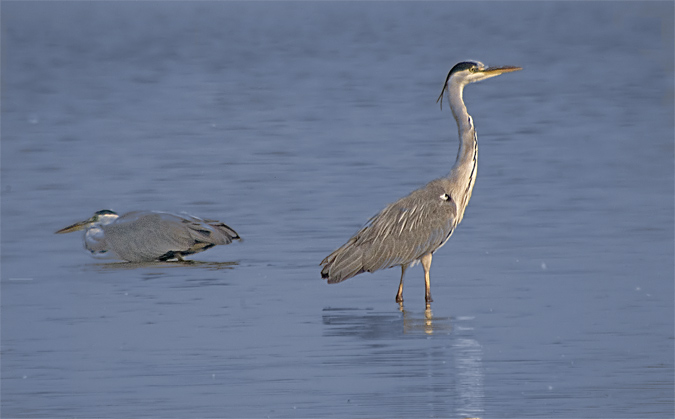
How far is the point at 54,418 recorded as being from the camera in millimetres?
6805

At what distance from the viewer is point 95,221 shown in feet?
37.3

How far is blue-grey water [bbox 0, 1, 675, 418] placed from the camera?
721 cm

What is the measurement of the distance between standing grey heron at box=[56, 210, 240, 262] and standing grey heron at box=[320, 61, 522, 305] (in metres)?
1.53

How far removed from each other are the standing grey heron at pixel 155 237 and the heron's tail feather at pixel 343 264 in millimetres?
1757

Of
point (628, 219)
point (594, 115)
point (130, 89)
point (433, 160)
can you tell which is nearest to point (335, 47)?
point (130, 89)

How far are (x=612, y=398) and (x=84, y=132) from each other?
1397cm

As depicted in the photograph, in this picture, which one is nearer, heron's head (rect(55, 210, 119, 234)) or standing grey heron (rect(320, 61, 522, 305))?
standing grey heron (rect(320, 61, 522, 305))

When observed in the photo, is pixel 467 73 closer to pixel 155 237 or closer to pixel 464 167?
pixel 464 167

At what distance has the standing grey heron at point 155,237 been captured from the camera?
10836 mm

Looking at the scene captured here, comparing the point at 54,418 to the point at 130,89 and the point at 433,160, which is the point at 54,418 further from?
the point at 130,89

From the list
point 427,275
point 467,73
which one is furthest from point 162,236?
point 467,73

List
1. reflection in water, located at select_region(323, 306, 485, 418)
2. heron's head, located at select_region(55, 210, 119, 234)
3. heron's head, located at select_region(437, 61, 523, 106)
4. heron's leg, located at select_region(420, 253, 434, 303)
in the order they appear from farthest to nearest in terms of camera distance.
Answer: heron's head, located at select_region(55, 210, 119, 234)
heron's head, located at select_region(437, 61, 523, 106)
heron's leg, located at select_region(420, 253, 434, 303)
reflection in water, located at select_region(323, 306, 485, 418)

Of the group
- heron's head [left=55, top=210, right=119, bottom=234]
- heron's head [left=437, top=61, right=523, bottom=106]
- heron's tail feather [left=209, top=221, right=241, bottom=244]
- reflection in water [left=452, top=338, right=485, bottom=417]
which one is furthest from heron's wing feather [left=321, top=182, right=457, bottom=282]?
heron's head [left=55, top=210, right=119, bottom=234]

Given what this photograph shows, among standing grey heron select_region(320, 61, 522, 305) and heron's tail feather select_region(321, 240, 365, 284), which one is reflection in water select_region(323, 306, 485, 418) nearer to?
heron's tail feather select_region(321, 240, 365, 284)
